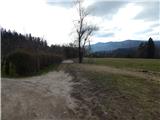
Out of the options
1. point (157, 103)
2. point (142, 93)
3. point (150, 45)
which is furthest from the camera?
point (150, 45)

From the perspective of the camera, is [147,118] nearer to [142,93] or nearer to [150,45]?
[142,93]

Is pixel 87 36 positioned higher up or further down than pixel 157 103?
higher up

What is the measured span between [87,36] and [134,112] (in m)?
40.0

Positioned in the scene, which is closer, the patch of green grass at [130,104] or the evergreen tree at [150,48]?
the patch of green grass at [130,104]

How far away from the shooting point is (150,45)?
251ft

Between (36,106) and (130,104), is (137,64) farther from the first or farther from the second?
(36,106)

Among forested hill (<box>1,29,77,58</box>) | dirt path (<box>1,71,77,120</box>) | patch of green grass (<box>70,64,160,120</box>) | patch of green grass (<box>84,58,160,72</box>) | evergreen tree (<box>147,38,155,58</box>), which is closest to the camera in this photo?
dirt path (<box>1,71,77,120</box>)

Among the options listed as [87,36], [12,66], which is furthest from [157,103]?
[87,36]

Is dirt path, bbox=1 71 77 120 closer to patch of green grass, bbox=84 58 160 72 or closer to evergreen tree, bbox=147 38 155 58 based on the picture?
patch of green grass, bbox=84 58 160 72

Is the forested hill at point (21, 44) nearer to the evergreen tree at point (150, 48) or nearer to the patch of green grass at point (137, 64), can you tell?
the patch of green grass at point (137, 64)

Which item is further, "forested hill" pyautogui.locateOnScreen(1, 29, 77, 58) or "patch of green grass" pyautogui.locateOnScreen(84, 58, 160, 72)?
"forested hill" pyautogui.locateOnScreen(1, 29, 77, 58)

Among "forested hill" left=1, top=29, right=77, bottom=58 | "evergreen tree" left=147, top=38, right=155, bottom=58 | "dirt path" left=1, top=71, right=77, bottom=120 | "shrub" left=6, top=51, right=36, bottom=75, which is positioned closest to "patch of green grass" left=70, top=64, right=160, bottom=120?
"dirt path" left=1, top=71, right=77, bottom=120

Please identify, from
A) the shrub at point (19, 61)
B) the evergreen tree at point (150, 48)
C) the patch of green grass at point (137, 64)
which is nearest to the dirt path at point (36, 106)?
the shrub at point (19, 61)

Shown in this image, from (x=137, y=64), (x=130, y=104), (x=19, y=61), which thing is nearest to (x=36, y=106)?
(x=130, y=104)
